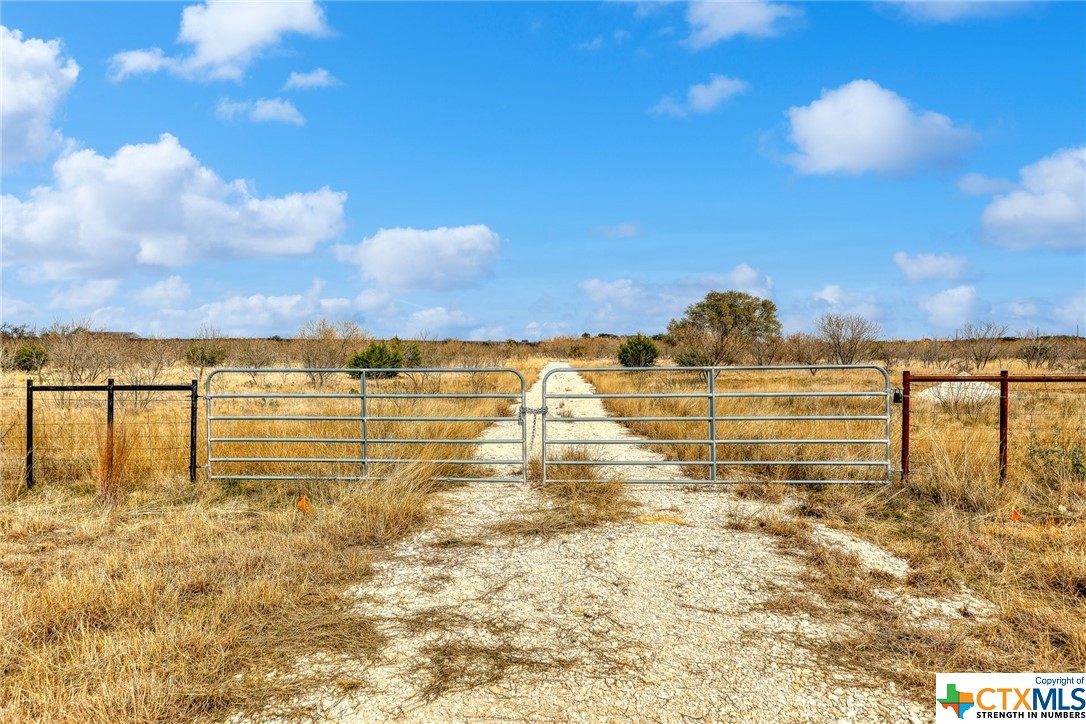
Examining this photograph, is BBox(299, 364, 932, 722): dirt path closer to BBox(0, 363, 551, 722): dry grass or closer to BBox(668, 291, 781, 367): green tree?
BBox(0, 363, 551, 722): dry grass

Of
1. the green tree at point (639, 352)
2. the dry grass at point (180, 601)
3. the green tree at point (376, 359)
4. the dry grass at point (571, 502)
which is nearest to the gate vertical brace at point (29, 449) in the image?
the dry grass at point (180, 601)

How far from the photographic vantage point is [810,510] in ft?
26.5

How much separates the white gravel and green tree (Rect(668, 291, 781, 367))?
2305 centimetres

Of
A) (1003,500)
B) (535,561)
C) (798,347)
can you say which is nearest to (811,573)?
(535,561)

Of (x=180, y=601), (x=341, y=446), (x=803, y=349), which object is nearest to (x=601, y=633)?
(x=180, y=601)

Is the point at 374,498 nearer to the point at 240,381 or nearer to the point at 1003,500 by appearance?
the point at 1003,500

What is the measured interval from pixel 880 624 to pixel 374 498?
5.18m

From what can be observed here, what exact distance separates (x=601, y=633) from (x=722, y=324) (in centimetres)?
3644

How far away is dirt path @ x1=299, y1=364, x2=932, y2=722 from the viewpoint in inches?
147

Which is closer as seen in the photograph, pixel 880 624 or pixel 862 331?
pixel 880 624

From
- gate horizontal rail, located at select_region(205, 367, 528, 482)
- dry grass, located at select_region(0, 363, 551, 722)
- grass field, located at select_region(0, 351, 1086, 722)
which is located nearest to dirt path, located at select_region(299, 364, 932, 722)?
grass field, located at select_region(0, 351, 1086, 722)

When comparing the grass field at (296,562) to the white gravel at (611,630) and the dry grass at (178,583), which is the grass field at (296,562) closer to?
the dry grass at (178,583)

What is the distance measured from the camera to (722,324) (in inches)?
1554

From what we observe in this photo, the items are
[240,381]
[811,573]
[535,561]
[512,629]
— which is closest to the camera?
[512,629]
